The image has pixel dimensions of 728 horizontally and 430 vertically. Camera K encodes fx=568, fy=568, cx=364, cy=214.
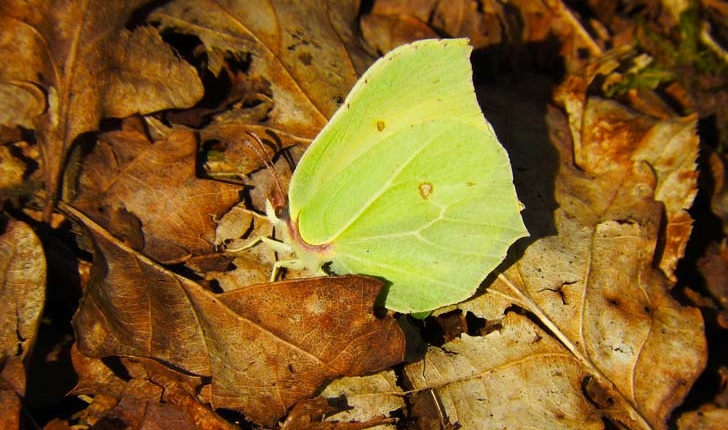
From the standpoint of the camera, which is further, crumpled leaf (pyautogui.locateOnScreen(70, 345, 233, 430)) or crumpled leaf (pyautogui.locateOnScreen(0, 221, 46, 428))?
crumpled leaf (pyautogui.locateOnScreen(70, 345, 233, 430))

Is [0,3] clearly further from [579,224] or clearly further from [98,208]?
[579,224]

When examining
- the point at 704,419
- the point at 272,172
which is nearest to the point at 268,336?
the point at 272,172

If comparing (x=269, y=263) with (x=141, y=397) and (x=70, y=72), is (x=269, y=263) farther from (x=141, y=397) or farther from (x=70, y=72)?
(x=70, y=72)

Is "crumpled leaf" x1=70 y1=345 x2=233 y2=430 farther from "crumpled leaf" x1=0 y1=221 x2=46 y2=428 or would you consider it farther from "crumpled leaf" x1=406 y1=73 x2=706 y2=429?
"crumpled leaf" x1=406 y1=73 x2=706 y2=429

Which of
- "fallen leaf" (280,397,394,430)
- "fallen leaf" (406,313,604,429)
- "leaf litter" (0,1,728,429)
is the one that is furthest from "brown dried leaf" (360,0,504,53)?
"fallen leaf" (280,397,394,430)

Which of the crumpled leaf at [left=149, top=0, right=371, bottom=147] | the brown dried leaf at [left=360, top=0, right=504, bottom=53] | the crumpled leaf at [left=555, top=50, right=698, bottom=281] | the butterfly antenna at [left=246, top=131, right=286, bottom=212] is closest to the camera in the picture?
the butterfly antenna at [left=246, top=131, right=286, bottom=212]

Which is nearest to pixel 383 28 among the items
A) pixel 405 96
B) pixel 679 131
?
pixel 405 96

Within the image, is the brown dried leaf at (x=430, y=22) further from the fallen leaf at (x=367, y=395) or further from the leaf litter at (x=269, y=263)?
the fallen leaf at (x=367, y=395)
